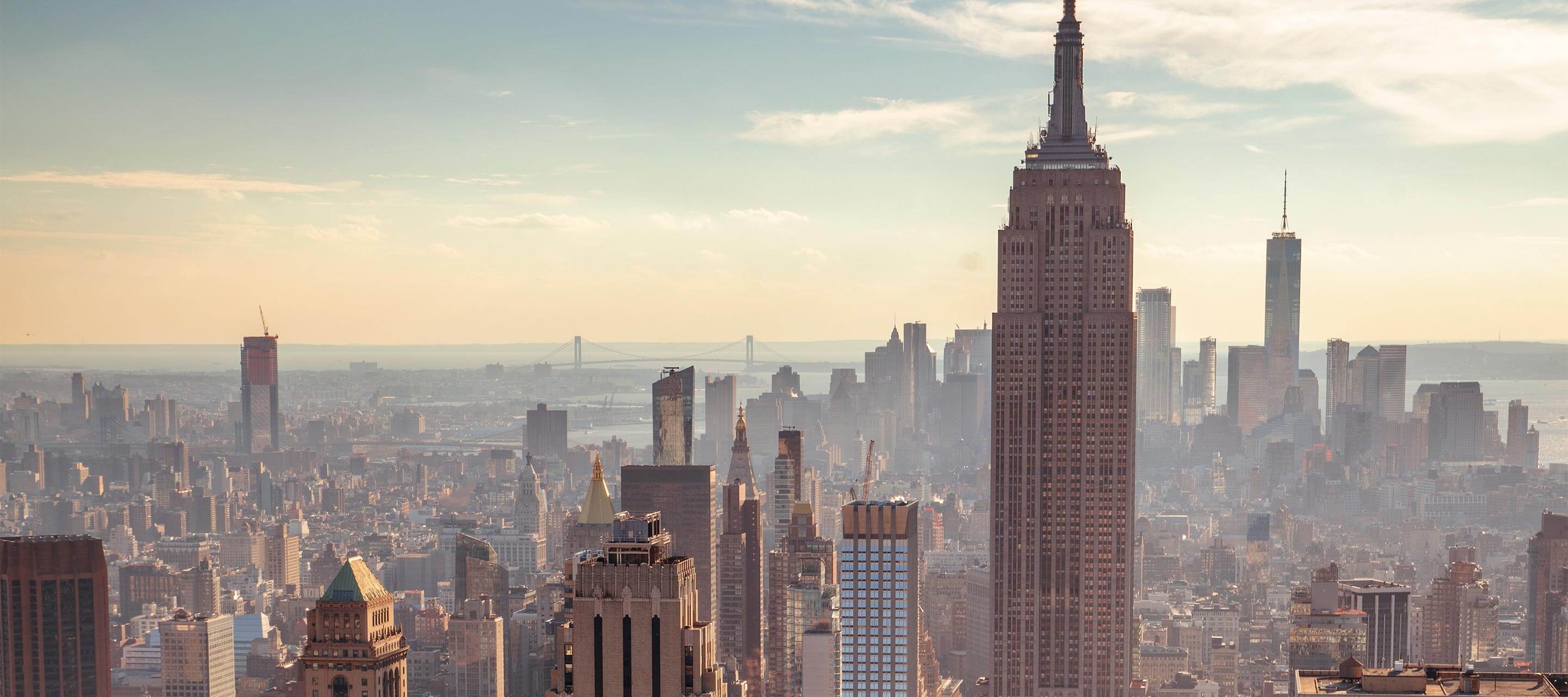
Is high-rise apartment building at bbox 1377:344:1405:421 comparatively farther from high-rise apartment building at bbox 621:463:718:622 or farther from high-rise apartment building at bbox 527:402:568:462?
high-rise apartment building at bbox 527:402:568:462

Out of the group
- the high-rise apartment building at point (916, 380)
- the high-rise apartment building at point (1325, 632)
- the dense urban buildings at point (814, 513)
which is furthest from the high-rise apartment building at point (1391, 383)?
the high-rise apartment building at point (916, 380)

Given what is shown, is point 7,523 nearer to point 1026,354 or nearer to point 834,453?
point 1026,354

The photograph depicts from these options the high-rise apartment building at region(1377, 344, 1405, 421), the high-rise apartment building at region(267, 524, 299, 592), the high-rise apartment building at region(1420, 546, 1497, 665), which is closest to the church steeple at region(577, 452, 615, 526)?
the high-rise apartment building at region(267, 524, 299, 592)

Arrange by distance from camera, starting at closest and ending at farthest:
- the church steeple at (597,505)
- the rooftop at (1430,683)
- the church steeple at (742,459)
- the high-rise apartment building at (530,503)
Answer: the rooftop at (1430,683), the church steeple at (597,505), the high-rise apartment building at (530,503), the church steeple at (742,459)

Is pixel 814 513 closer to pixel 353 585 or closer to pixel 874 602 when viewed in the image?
pixel 874 602

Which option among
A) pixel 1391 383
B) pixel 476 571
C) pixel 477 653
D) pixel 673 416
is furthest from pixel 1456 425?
pixel 477 653

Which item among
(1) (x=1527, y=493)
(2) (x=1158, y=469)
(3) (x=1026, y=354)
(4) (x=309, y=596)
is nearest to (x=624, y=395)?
(4) (x=309, y=596)

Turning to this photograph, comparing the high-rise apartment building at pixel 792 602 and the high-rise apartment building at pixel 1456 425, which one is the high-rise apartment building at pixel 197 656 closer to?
the high-rise apartment building at pixel 792 602

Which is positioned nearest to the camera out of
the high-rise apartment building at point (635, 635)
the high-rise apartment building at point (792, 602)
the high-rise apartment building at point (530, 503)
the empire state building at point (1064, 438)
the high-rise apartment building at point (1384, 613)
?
the high-rise apartment building at point (635, 635)
